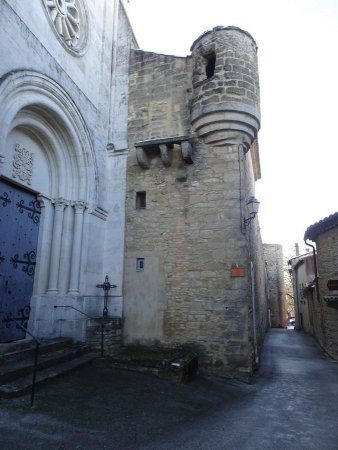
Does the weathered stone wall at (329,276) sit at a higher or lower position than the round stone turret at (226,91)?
lower

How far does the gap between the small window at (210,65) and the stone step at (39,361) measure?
22.2 feet

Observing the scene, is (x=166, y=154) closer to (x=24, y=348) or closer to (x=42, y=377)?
(x=24, y=348)

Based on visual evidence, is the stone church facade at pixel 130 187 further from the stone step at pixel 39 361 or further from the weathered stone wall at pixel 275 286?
the weathered stone wall at pixel 275 286

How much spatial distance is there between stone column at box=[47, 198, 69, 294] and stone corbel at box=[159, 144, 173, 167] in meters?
2.42

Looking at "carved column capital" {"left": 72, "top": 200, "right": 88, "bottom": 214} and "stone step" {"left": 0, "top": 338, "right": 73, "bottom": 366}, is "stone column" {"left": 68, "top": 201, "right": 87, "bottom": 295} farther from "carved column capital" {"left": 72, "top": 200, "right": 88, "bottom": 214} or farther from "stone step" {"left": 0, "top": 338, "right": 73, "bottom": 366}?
"stone step" {"left": 0, "top": 338, "right": 73, "bottom": 366}

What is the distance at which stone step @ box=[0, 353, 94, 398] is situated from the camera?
4019 mm

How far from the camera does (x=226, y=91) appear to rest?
24.0 ft

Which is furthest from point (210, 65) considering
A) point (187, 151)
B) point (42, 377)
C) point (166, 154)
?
point (42, 377)

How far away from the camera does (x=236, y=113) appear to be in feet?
23.9

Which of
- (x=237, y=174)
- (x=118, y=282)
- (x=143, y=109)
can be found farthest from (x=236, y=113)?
(x=118, y=282)

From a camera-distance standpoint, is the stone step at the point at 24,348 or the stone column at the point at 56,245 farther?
the stone column at the point at 56,245

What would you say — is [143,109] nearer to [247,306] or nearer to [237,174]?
[237,174]

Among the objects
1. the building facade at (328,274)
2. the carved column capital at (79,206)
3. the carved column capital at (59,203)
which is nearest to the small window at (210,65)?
the carved column capital at (79,206)

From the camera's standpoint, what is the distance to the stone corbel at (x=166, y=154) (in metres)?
7.61
